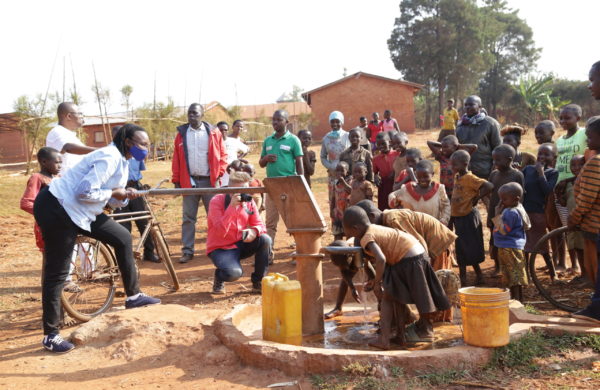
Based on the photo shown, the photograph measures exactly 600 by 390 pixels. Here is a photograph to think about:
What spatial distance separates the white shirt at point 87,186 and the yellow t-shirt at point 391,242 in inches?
78.3

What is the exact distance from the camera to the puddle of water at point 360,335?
3.99 m

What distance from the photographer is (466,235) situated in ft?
18.2

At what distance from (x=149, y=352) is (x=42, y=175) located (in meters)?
2.43

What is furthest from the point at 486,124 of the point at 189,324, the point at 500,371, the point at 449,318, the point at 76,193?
A: the point at 76,193

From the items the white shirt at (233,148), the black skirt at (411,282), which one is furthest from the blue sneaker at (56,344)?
the white shirt at (233,148)

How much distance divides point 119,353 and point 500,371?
2574mm

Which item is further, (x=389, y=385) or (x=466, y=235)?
(x=466, y=235)

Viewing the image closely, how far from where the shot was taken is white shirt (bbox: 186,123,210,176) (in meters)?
7.07

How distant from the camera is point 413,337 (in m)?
4.03

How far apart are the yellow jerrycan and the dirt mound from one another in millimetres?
331

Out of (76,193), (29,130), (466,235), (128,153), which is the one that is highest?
(29,130)

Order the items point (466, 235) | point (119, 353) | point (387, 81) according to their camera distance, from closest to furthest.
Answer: point (119, 353) → point (466, 235) → point (387, 81)

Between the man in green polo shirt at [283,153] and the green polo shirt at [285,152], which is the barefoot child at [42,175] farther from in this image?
the green polo shirt at [285,152]

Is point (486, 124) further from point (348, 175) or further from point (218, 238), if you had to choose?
point (218, 238)
